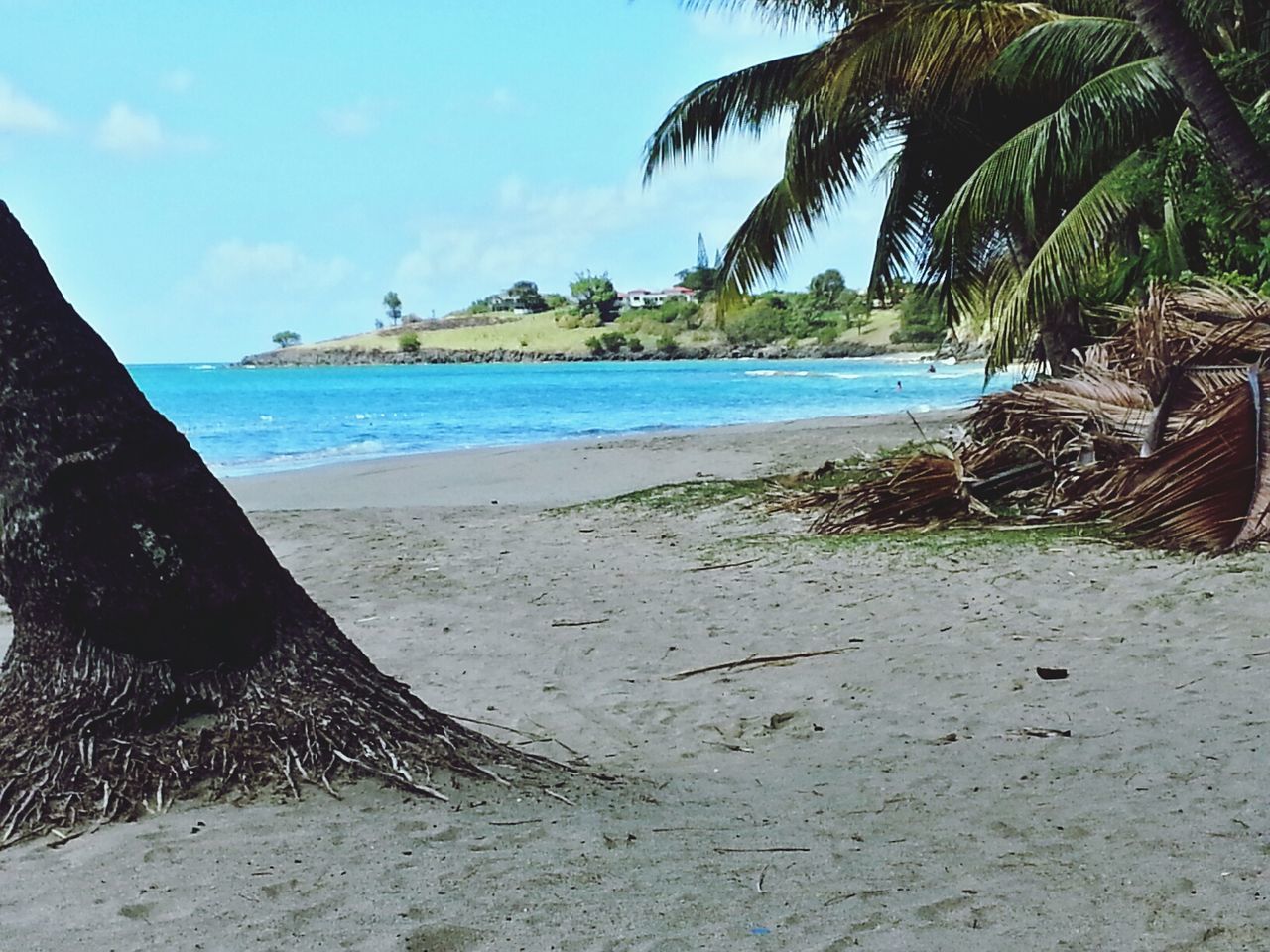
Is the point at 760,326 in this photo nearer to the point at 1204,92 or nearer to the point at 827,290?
the point at 827,290

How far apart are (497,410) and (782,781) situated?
1581 inches

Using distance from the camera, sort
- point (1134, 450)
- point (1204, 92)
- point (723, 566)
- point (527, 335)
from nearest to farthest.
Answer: point (723, 566) < point (1134, 450) < point (1204, 92) < point (527, 335)

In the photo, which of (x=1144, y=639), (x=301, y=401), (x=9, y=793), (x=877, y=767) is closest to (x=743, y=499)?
(x=1144, y=639)

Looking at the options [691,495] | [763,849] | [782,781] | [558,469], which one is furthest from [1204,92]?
[558,469]

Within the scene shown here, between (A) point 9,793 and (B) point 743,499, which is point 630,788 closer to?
(A) point 9,793

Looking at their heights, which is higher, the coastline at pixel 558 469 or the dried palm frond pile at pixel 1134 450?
the dried palm frond pile at pixel 1134 450

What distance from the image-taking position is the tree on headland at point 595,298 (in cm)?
12638

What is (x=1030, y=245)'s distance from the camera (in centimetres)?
1462

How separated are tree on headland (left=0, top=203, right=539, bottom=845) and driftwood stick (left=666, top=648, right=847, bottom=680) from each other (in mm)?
2024

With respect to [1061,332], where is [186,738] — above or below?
below

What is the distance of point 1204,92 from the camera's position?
8.54m

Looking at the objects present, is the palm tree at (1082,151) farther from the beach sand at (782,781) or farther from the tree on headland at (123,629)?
the tree on headland at (123,629)

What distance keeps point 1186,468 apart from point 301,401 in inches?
2178

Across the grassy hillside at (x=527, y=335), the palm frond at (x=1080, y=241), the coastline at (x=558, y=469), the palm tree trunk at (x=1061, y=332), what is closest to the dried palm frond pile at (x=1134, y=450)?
the palm frond at (x=1080, y=241)
